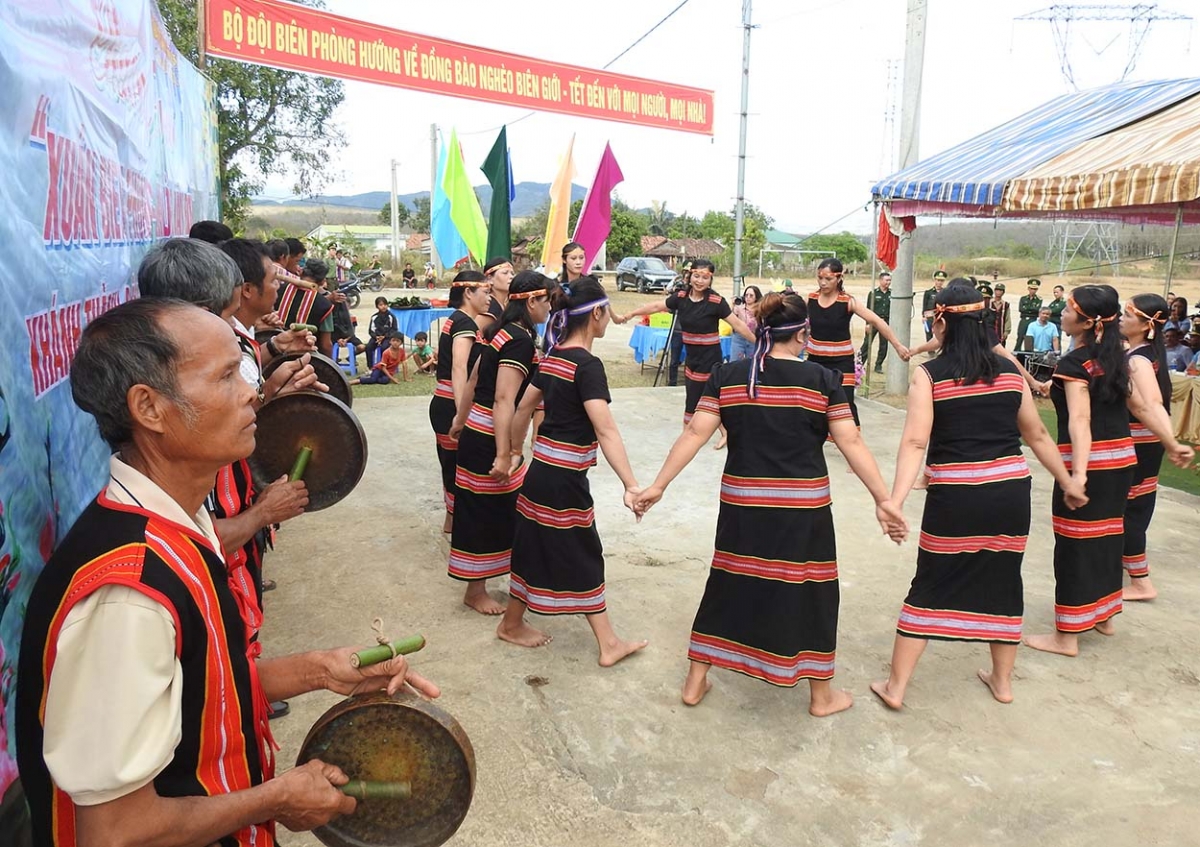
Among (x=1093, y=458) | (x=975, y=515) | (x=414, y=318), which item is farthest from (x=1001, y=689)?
(x=414, y=318)

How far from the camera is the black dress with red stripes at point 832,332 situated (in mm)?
7488

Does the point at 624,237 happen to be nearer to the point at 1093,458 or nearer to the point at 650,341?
the point at 650,341

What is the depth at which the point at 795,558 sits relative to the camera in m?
3.34

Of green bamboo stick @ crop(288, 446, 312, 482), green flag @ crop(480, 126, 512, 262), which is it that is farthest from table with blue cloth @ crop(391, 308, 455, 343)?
green bamboo stick @ crop(288, 446, 312, 482)

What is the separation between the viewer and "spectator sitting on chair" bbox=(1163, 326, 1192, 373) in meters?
10.1

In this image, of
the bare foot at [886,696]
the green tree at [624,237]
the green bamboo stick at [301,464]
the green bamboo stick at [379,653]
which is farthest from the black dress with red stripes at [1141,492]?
the green tree at [624,237]

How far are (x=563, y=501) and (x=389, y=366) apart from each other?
9.59 meters

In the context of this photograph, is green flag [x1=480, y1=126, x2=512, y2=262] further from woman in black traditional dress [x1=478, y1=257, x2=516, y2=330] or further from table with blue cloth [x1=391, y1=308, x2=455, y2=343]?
woman in black traditional dress [x1=478, y1=257, x2=516, y2=330]

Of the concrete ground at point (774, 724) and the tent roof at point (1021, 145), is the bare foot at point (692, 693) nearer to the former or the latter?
the concrete ground at point (774, 724)

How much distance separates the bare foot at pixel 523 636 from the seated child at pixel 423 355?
9.56 meters

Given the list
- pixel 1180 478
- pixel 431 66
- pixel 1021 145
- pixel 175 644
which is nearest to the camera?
pixel 175 644

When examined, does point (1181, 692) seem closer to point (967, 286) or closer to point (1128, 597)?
point (1128, 597)

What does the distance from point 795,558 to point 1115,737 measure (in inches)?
59.8

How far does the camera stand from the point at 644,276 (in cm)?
3412
